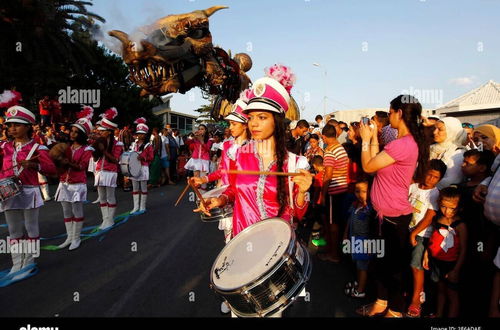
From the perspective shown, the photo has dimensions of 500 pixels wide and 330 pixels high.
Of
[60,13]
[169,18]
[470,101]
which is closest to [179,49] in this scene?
[169,18]

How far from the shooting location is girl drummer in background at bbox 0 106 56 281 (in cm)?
434

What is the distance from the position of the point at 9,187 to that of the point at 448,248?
5.06m

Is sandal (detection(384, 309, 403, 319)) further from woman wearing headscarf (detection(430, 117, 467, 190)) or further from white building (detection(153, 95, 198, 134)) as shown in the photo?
white building (detection(153, 95, 198, 134))

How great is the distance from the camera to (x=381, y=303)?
10.9 feet

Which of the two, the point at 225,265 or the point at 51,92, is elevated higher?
the point at 51,92

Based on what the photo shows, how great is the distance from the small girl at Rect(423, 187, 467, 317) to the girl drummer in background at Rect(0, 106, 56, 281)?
4.87 metres

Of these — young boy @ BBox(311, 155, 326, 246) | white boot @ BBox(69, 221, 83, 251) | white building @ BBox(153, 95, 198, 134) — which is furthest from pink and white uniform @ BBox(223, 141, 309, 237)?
white building @ BBox(153, 95, 198, 134)

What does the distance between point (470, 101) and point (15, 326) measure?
929 inches

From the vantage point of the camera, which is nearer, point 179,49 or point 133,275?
point 133,275

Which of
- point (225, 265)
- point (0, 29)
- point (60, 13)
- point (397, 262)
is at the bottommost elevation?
point (397, 262)

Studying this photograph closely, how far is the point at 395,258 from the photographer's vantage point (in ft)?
10.0

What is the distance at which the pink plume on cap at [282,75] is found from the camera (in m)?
3.67

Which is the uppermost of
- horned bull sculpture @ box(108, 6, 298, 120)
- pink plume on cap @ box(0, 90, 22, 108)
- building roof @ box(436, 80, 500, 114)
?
building roof @ box(436, 80, 500, 114)

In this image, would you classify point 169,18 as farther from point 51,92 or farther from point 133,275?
point 51,92
